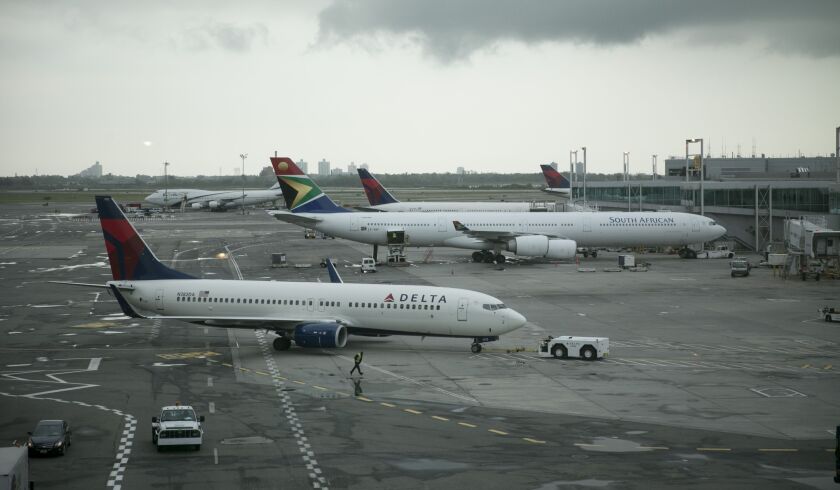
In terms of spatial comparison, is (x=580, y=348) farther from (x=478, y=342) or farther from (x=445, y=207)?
(x=445, y=207)

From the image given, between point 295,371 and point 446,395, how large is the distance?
9.32 metres

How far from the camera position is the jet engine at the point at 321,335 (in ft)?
168

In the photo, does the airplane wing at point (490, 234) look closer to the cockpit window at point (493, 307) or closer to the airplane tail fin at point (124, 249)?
the cockpit window at point (493, 307)

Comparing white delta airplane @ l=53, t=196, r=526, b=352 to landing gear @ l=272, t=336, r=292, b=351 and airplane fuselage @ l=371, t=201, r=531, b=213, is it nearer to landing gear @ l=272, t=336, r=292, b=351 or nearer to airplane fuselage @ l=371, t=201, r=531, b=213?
landing gear @ l=272, t=336, r=292, b=351

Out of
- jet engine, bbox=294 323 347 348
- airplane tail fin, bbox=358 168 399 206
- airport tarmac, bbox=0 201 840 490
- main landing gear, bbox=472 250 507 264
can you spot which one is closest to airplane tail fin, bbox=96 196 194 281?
airport tarmac, bbox=0 201 840 490

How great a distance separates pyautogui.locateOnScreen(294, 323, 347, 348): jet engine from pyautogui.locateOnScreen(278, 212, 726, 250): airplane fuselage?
5155cm

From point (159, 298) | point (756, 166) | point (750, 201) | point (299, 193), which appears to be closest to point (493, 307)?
point (159, 298)

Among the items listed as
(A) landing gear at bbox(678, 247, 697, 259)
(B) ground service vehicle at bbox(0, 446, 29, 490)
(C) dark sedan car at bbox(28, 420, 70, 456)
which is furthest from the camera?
(A) landing gear at bbox(678, 247, 697, 259)

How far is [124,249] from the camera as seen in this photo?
5538 cm

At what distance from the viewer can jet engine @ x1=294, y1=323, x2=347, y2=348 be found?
51.2 metres

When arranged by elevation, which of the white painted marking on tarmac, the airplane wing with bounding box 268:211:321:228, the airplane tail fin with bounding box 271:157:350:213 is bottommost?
the white painted marking on tarmac

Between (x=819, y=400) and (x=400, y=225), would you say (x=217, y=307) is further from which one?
(x=400, y=225)

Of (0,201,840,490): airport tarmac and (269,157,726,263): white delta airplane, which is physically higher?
(269,157,726,263): white delta airplane

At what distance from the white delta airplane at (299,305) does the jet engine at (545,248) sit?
46798mm
